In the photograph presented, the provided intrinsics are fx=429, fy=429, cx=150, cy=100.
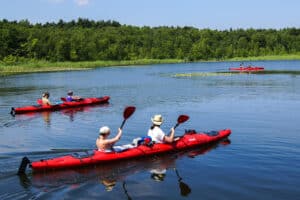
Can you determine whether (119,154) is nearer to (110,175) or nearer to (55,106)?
(110,175)

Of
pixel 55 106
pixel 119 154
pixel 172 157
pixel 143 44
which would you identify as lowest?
pixel 172 157

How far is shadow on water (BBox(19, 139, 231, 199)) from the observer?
34.8ft

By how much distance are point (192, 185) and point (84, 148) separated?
17.4ft

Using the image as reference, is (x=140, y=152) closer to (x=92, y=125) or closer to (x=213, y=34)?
(x=92, y=125)

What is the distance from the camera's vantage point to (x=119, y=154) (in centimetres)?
1246

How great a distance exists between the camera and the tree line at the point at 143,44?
10756cm

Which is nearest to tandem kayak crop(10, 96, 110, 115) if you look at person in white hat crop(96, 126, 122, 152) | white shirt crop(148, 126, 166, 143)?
white shirt crop(148, 126, 166, 143)

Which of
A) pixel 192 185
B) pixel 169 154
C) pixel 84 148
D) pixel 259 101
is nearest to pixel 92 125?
pixel 84 148

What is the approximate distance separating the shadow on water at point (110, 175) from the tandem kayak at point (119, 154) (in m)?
0.14

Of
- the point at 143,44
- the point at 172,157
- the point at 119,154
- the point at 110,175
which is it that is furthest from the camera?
the point at 143,44

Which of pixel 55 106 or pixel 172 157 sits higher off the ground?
pixel 55 106

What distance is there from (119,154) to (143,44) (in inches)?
5289

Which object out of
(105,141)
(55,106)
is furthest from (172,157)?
(55,106)

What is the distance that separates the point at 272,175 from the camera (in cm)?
1123
